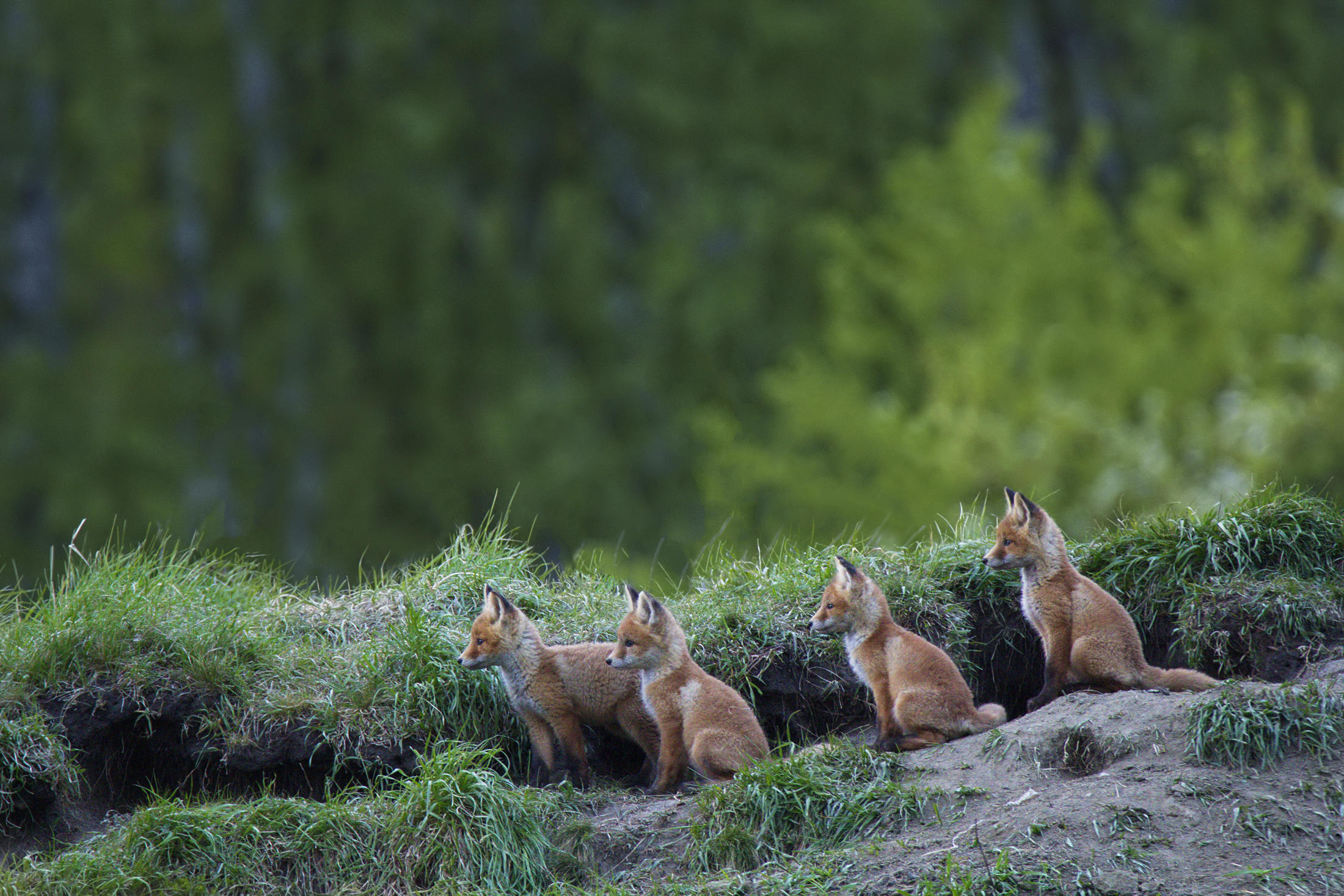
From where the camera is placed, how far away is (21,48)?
24.6 meters

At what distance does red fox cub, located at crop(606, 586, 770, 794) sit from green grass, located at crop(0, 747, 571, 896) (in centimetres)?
58

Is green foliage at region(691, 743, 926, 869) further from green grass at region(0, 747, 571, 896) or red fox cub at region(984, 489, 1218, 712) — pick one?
red fox cub at region(984, 489, 1218, 712)

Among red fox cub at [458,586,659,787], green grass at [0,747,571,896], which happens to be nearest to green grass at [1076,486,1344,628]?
red fox cub at [458,586,659,787]

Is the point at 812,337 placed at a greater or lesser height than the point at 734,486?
greater

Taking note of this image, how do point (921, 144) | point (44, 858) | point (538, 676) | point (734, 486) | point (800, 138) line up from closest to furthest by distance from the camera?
1. point (44, 858)
2. point (538, 676)
3. point (734, 486)
4. point (921, 144)
5. point (800, 138)

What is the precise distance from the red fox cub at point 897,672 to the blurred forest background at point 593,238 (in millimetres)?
10882

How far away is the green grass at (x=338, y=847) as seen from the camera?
17.1ft

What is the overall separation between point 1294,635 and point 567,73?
23404mm

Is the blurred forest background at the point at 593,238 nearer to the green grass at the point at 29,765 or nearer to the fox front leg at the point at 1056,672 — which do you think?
the fox front leg at the point at 1056,672

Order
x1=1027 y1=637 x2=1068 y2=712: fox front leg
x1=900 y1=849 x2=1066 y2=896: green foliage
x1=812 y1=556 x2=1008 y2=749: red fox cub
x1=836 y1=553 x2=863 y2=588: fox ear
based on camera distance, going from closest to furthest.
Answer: x1=900 y1=849 x2=1066 y2=896: green foliage
x1=812 y1=556 x2=1008 y2=749: red fox cub
x1=1027 y1=637 x2=1068 y2=712: fox front leg
x1=836 y1=553 x2=863 y2=588: fox ear

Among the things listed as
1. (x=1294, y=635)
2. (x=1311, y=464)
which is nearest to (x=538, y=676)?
(x=1294, y=635)

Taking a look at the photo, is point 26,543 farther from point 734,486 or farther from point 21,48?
point 734,486

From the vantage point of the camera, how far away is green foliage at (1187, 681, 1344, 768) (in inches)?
197

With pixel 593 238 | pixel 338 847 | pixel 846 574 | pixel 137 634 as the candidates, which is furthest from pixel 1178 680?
pixel 593 238
